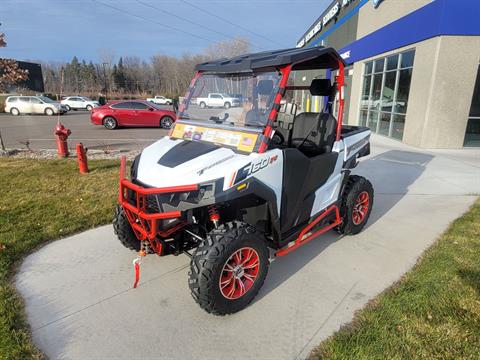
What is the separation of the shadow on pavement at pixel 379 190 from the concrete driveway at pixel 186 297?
2 cm

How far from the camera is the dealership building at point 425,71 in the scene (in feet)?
29.3

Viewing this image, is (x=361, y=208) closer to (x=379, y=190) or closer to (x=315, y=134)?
(x=315, y=134)

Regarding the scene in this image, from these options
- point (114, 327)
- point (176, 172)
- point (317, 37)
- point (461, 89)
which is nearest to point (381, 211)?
point (176, 172)

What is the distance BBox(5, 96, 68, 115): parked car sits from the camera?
2336 centimetres

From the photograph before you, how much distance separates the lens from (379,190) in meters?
5.82

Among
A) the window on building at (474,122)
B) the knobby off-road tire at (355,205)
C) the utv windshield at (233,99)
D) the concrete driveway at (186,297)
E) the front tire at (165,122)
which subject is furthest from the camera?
the front tire at (165,122)

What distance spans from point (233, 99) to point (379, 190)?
3.85m

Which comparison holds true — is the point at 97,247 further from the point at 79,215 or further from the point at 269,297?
the point at 269,297

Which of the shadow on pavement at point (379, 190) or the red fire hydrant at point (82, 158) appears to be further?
the red fire hydrant at point (82, 158)

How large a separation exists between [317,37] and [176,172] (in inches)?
1047

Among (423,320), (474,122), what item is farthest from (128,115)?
(423,320)

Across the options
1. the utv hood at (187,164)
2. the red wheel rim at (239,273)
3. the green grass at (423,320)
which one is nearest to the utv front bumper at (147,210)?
the utv hood at (187,164)

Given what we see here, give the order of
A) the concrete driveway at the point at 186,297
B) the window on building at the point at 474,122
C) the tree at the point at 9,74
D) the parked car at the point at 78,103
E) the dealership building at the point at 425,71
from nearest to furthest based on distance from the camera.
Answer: the concrete driveway at the point at 186,297, the tree at the point at 9,74, the dealership building at the point at 425,71, the window on building at the point at 474,122, the parked car at the point at 78,103

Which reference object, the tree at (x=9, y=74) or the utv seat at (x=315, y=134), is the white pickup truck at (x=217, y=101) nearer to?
the utv seat at (x=315, y=134)
